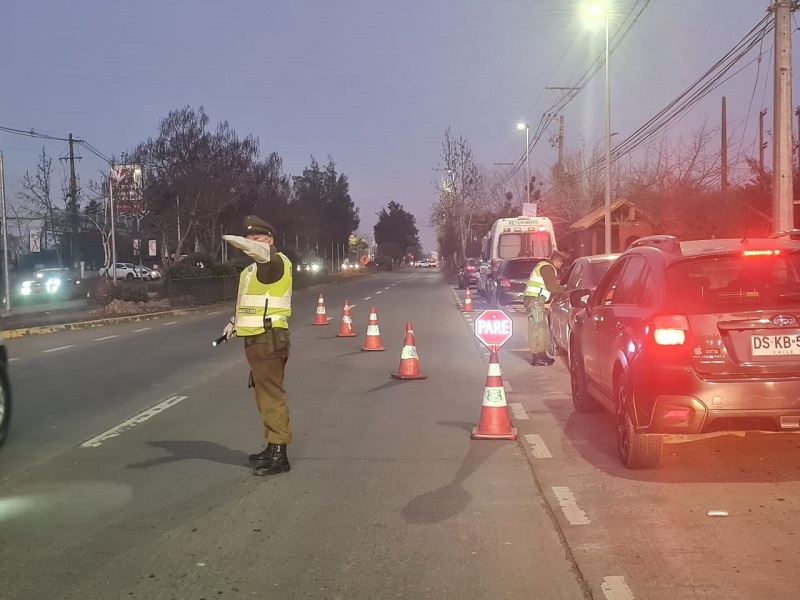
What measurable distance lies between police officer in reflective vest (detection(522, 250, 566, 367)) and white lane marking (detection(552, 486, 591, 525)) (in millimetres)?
7169

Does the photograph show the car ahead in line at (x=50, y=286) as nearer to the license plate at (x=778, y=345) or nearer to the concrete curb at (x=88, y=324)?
the concrete curb at (x=88, y=324)

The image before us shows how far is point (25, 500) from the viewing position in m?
6.14

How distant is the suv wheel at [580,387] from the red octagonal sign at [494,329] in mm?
938

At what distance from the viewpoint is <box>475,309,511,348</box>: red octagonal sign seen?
855 cm

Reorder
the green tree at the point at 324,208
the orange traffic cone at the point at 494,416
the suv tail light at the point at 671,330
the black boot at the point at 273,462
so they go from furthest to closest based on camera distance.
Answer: the green tree at the point at 324,208, the orange traffic cone at the point at 494,416, the black boot at the point at 273,462, the suv tail light at the point at 671,330

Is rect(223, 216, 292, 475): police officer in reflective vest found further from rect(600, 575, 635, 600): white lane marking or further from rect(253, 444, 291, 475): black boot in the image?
rect(600, 575, 635, 600): white lane marking

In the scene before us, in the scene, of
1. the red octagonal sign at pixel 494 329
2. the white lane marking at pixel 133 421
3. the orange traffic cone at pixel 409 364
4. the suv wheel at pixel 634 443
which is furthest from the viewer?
the orange traffic cone at pixel 409 364

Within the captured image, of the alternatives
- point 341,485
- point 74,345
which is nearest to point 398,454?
point 341,485

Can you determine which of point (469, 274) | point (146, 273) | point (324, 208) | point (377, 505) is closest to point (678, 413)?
point (377, 505)

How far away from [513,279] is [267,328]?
18.7 meters

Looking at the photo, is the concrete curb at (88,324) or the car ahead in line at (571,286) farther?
the concrete curb at (88,324)

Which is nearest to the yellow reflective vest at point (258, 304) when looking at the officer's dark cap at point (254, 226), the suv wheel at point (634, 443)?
the officer's dark cap at point (254, 226)

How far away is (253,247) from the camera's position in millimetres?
6184

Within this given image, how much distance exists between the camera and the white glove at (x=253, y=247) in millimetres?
6066
